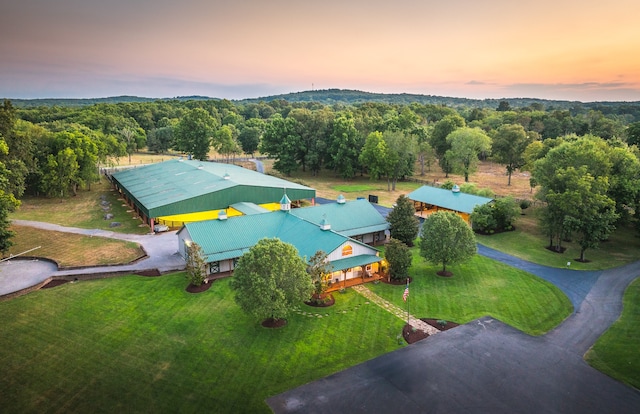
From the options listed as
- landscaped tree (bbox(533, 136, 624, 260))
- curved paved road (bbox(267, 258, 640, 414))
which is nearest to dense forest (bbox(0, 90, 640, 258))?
landscaped tree (bbox(533, 136, 624, 260))

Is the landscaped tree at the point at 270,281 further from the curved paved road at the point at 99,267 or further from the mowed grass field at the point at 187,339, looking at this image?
the curved paved road at the point at 99,267

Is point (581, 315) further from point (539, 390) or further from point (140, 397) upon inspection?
point (140, 397)

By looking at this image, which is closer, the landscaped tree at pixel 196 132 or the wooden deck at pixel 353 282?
the wooden deck at pixel 353 282

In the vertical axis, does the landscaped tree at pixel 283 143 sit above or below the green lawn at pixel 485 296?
above

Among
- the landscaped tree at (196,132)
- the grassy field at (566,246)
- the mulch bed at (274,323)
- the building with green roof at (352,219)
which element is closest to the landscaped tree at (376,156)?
the grassy field at (566,246)

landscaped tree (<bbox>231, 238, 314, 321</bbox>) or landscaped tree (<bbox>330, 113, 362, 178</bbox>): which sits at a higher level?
landscaped tree (<bbox>330, 113, 362, 178</bbox>)

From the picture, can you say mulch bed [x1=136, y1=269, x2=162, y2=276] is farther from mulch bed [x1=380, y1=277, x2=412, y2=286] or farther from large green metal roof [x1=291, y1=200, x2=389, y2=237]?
mulch bed [x1=380, y1=277, x2=412, y2=286]

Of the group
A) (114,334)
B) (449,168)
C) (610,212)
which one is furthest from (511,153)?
(114,334)
